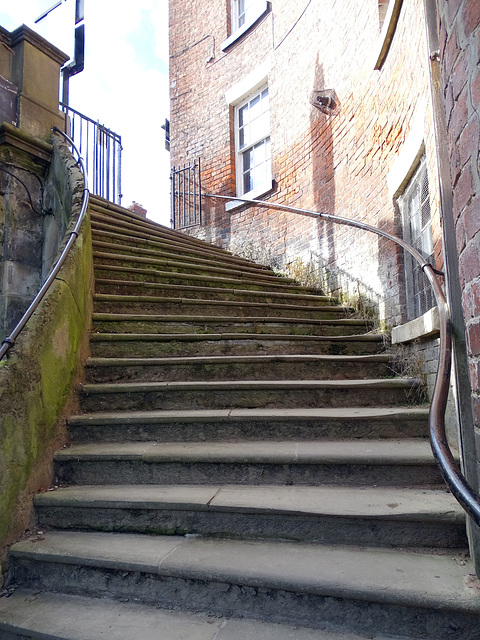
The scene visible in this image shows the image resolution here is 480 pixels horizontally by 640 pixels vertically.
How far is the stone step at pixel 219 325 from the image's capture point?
3.46 meters

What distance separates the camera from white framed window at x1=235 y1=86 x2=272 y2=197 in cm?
752

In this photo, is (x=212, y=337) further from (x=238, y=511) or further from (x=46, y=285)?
(x=238, y=511)

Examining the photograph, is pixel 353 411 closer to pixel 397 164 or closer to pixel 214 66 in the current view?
pixel 397 164

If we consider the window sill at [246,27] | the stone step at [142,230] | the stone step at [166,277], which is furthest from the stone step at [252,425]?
the window sill at [246,27]

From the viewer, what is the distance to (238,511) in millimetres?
1941

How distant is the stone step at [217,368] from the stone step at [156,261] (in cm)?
136

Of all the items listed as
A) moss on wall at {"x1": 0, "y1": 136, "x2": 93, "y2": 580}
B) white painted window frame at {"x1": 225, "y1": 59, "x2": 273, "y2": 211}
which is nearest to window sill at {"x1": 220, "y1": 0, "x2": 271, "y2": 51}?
white painted window frame at {"x1": 225, "y1": 59, "x2": 273, "y2": 211}

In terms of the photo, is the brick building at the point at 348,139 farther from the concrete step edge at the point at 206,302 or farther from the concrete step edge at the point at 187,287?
the concrete step edge at the point at 187,287

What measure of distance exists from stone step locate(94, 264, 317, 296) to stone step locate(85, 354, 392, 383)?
114 cm

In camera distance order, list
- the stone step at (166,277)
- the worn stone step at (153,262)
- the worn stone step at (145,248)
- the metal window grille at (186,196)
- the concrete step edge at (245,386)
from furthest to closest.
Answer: the metal window grille at (186,196) → the worn stone step at (145,248) → the worn stone step at (153,262) → the stone step at (166,277) → the concrete step edge at (245,386)

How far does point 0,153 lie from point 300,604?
407 cm

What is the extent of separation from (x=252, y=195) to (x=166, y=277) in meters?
3.54

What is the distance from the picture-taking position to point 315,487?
2125 mm

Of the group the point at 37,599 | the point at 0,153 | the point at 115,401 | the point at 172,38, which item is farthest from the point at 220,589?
the point at 172,38
